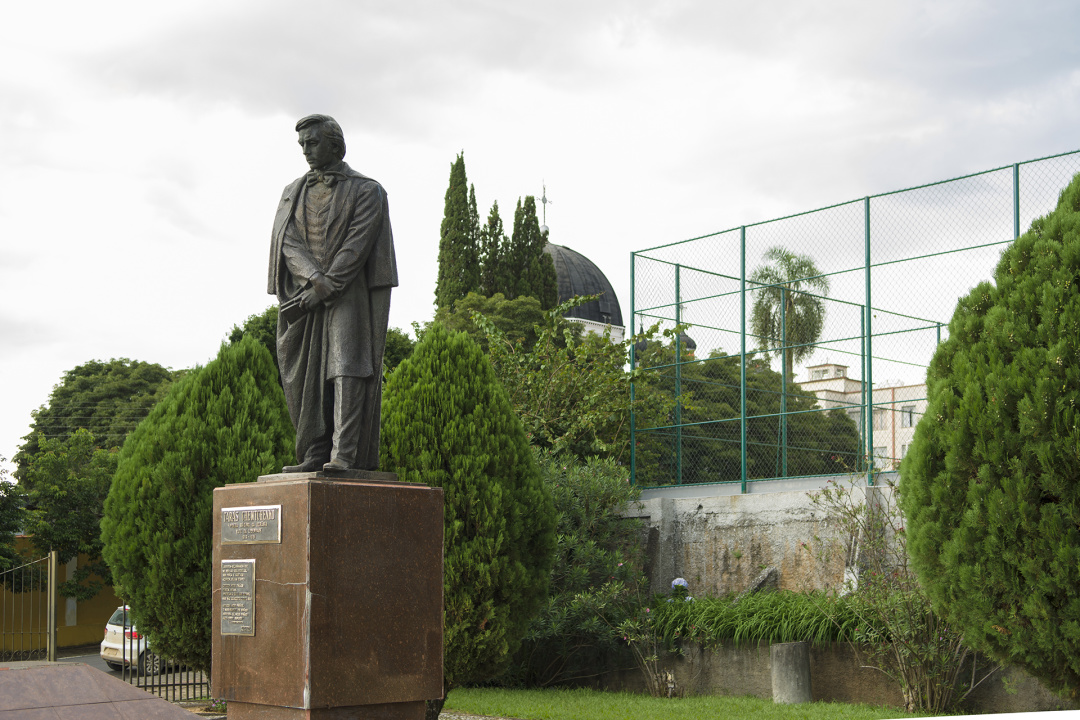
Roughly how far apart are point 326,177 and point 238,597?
246 cm

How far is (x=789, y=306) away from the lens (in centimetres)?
1600

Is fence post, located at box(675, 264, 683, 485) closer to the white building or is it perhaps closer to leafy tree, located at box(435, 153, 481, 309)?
the white building

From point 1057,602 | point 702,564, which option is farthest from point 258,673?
point 702,564

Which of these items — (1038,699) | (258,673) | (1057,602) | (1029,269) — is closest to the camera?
(258,673)

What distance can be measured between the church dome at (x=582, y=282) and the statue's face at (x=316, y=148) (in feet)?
131

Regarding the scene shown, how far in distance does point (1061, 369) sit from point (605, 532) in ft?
23.9

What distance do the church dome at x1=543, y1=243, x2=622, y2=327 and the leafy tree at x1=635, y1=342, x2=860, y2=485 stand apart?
3039 centimetres

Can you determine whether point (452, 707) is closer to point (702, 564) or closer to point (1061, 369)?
point (702, 564)

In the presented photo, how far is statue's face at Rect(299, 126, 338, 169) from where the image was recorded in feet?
21.2

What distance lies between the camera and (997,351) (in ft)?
21.6

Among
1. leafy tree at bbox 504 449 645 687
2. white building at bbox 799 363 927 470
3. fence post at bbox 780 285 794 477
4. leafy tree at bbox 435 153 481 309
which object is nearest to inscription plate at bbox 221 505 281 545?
leafy tree at bbox 504 449 645 687

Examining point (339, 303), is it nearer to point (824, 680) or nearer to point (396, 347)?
point (824, 680)

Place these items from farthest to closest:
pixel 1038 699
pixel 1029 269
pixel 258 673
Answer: pixel 1038 699 → pixel 1029 269 → pixel 258 673

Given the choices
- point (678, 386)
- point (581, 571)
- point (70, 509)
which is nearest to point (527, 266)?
point (70, 509)
